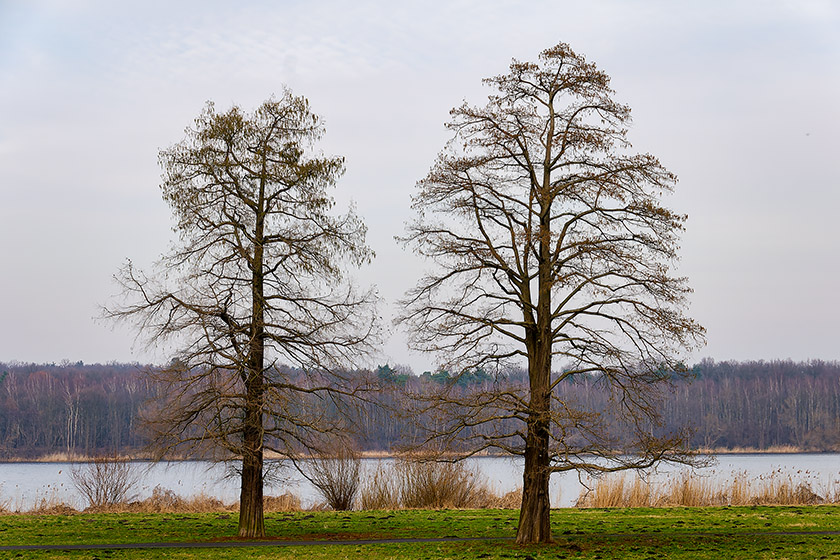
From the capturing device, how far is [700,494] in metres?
27.6

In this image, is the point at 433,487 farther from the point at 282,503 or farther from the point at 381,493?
the point at 282,503

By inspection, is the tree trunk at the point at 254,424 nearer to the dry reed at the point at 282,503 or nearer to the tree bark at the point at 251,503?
the tree bark at the point at 251,503

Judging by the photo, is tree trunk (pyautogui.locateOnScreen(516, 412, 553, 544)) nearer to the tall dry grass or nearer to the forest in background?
the tall dry grass

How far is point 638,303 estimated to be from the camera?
17781mm

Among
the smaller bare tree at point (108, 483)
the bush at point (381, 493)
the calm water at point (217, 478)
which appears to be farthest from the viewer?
the calm water at point (217, 478)

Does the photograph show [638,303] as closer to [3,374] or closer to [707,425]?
[707,425]

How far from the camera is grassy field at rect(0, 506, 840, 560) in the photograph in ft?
54.2

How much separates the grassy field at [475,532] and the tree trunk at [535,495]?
0.37 meters

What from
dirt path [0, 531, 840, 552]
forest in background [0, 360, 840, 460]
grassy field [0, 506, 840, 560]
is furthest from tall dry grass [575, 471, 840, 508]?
forest in background [0, 360, 840, 460]

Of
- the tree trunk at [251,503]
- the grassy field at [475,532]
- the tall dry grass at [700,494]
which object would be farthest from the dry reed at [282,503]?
the tall dry grass at [700,494]

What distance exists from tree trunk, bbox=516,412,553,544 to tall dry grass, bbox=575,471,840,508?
32.6 feet

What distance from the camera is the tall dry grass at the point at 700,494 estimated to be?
2741 centimetres

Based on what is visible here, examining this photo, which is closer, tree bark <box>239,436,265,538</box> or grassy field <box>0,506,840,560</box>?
grassy field <box>0,506,840,560</box>

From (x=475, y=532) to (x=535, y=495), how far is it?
2.96m
